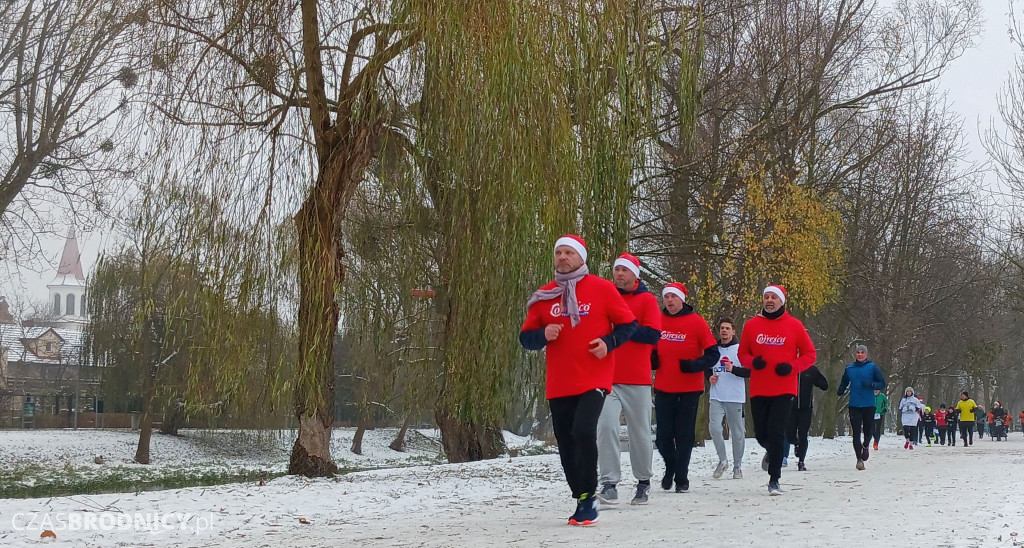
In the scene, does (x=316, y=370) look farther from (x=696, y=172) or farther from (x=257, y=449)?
(x=257, y=449)

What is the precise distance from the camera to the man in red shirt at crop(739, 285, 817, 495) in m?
9.37

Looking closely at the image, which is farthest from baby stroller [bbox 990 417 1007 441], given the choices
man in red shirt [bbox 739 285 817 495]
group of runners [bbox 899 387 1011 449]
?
man in red shirt [bbox 739 285 817 495]

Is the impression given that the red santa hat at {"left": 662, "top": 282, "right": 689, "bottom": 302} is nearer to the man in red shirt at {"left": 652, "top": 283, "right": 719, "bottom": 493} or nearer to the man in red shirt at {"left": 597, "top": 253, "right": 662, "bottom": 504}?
the man in red shirt at {"left": 652, "top": 283, "right": 719, "bottom": 493}

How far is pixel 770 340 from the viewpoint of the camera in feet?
32.3

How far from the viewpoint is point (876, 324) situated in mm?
34625

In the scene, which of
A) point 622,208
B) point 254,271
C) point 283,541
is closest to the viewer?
point 283,541

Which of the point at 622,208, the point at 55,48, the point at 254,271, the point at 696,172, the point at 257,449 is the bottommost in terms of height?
the point at 257,449

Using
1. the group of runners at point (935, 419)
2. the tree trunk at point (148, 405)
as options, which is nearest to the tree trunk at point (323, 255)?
the group of runners at point (935, 419)

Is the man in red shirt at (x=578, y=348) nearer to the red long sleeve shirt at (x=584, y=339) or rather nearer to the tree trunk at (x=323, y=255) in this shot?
the red long sleeve shirt at (x=584, y=339)

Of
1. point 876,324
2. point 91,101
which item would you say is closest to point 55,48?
point 91,101

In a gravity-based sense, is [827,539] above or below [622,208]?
below

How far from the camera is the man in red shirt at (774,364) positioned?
30.7ft

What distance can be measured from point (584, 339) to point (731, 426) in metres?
5.32

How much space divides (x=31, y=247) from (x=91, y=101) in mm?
3823
